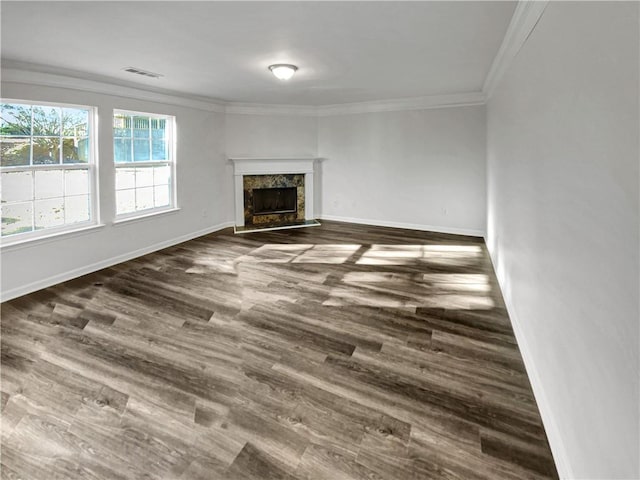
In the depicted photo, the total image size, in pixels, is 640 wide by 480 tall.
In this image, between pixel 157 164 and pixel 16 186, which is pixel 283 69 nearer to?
pixel 157 164

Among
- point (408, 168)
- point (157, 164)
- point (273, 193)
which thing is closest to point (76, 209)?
point (157, 164)

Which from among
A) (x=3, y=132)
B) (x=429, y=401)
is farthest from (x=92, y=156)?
(x=429, y=401)

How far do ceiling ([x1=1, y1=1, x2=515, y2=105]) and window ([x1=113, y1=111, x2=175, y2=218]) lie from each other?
70 centimetres

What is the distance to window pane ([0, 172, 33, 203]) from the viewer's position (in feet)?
13.5

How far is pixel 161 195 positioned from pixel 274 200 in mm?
2399

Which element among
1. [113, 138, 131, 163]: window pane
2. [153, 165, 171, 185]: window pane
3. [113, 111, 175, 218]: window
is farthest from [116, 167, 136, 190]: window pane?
[153, 165, 171, 185]: window pane

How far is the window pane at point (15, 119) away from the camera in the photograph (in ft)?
13.4

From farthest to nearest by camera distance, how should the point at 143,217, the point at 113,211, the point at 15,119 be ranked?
1. the point at 143,217
2. the point at 113,211
3. the point at 15,119

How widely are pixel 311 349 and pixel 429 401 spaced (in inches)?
38.2

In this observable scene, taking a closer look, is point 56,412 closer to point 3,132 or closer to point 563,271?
point 563,271

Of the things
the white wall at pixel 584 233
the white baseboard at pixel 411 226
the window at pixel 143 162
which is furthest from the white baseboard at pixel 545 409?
the window at pixel 143 162

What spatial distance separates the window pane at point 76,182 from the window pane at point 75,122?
432mm

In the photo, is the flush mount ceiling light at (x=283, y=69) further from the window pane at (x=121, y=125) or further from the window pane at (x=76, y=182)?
the window pane at (x=76, y=182)

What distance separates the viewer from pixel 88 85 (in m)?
4.77
